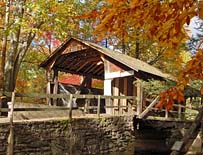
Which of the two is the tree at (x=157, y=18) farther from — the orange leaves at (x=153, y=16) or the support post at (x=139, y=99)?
the support post at (x=139, y=99)

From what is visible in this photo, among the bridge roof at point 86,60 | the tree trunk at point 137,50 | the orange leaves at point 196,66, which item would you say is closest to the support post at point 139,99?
the bridge roof at point 86,60

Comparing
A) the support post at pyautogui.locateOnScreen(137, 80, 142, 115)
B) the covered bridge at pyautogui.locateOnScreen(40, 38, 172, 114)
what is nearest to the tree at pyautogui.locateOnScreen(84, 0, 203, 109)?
the support post at pyautogui.locateOnScreen(137, 80, 142, 115)

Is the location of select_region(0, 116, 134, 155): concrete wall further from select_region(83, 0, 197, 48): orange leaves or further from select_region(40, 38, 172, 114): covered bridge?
select_region(83, 0, 197, 48): orange leaves

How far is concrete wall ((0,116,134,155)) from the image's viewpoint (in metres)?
10.1

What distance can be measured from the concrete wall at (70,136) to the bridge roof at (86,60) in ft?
10.8

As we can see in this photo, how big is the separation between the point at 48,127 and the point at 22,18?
14.5ft

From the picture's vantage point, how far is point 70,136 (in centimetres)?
1180

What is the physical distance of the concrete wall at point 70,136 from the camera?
33.0 feet

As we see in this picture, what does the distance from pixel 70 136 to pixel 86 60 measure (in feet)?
30.2

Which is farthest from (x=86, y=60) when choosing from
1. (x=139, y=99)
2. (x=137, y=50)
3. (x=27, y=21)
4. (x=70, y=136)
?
(x=137, y=50)

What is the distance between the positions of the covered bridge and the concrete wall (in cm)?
247

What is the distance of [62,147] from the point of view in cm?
1141

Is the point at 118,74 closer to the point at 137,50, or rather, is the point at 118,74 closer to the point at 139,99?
the point at 139,99

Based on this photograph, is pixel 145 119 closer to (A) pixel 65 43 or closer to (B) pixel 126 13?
(A) pixel 65 43
